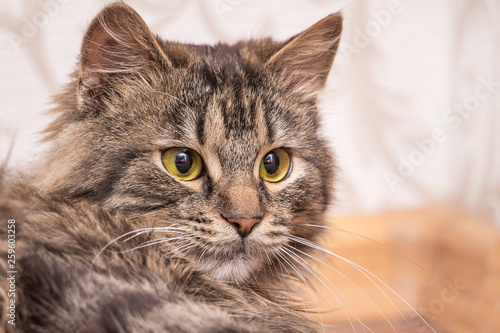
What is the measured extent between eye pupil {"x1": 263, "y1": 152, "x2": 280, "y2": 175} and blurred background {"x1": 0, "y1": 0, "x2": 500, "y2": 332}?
0.72 metres

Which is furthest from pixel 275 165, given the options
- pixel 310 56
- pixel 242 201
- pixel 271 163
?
pixel 310 56

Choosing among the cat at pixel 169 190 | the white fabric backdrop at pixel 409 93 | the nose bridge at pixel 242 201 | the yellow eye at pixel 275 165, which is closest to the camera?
the cat at pixel 169 190

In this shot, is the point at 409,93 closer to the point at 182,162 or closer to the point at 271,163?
the point at 271,163

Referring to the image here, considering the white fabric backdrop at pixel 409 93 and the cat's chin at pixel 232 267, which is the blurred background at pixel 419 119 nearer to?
the white fabric backdrop at pixel 409 93

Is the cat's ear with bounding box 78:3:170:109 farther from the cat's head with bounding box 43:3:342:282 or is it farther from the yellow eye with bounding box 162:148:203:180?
the yellow eye with bounding box 162:148:203:180

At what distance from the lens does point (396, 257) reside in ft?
7.05

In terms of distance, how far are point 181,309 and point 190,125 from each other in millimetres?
429

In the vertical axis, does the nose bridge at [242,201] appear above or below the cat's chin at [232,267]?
above

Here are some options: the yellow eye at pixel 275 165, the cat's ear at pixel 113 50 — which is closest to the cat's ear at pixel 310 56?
the yellow eye at pixel 275 165

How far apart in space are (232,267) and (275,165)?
283 millimetres

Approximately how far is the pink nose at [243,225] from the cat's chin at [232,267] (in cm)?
7

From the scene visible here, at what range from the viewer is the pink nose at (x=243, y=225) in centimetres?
99

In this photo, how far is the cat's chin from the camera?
1018 millimetres

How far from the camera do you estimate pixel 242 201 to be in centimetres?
100
